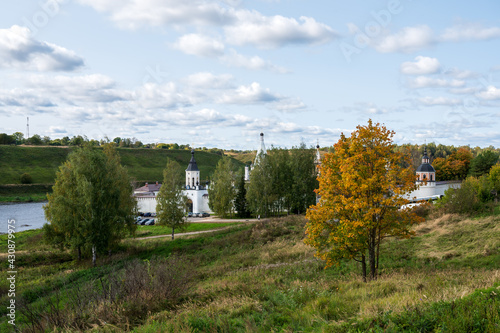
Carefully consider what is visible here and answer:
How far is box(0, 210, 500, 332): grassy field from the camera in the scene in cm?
628

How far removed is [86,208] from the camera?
23.2m

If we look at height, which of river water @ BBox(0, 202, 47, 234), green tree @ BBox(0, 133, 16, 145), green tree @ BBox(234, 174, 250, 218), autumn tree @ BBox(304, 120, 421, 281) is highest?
green tree @ BBox(0, 133, 16, 145)

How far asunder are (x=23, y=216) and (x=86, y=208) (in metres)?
39.0

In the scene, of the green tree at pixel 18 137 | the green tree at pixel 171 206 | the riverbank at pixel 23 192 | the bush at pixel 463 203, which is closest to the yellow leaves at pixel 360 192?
the bush at pixel 463 203

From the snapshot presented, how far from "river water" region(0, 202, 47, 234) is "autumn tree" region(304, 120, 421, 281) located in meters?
36.2

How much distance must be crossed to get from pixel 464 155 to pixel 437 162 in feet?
22.2

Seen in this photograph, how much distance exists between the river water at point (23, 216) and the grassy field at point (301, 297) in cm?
2950

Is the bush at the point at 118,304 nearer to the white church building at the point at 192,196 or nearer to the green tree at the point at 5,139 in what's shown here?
the white church building at the point at 192,196

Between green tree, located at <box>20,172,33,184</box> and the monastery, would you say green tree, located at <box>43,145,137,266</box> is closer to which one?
the monastery

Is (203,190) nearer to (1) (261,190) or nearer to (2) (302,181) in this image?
(1) (261,190)

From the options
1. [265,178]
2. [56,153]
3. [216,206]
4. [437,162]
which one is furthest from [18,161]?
[437,162]

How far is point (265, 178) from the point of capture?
42688 mm

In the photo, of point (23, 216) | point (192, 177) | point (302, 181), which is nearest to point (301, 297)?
point (302, 181)

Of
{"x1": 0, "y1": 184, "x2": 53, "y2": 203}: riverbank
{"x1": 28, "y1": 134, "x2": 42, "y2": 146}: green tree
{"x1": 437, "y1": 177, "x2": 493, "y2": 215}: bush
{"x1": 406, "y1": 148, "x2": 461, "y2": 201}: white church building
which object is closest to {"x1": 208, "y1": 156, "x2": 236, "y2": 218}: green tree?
{"x1": 406, "y1": 148, "x2": 461, "y2": 201}: white church building
